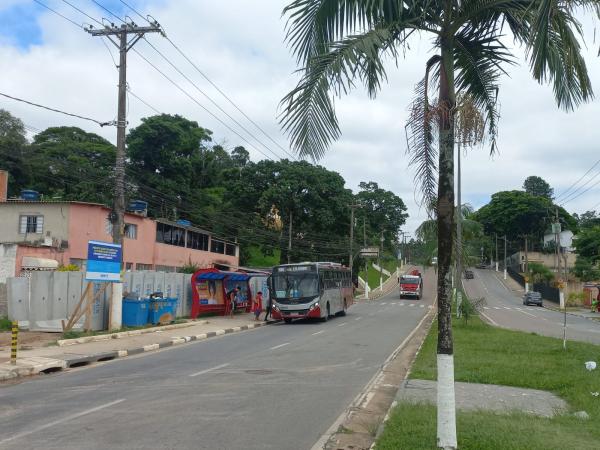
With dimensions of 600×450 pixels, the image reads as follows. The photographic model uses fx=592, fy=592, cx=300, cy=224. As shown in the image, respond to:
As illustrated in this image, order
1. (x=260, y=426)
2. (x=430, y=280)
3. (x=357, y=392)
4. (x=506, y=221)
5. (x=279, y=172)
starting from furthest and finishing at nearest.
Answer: (x=506, y=221), (x=430, y=280), (x=279, y=172), (x=357, y=392), (x=260, y=426)

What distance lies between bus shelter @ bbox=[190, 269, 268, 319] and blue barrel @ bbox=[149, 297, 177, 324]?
3686mm

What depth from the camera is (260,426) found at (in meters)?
8.04

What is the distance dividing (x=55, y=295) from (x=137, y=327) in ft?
11.3

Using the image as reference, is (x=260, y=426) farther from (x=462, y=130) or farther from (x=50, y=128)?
(x=50, y=128)

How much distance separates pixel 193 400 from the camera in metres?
9.84

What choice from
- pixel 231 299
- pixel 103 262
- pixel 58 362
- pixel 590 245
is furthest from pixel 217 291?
pixel 590 245

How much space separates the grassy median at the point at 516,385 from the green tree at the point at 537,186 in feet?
393

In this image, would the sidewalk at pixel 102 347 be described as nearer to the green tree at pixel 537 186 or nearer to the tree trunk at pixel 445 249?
the tree trunk at pixel 445 249

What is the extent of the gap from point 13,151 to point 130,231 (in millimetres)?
20166

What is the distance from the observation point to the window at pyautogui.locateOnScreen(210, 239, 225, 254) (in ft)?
178

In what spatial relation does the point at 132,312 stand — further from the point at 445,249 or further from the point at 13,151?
the point at 13,151

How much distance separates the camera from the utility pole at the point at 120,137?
2125 centimetres

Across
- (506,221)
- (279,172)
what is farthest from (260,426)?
(506,221)

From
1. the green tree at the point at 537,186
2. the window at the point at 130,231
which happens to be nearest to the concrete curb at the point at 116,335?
the window at the point at 130,231
